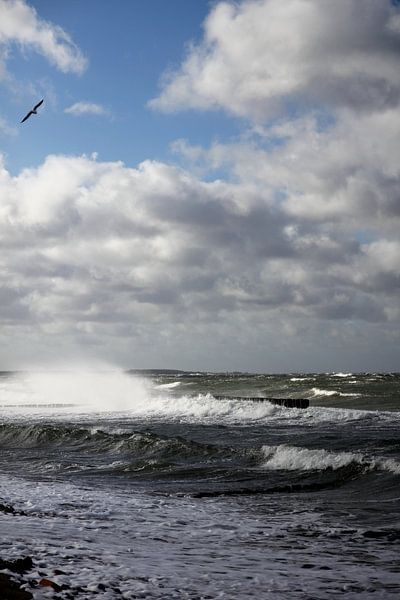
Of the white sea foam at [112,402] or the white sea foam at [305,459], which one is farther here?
the white sea foam at [112,402]

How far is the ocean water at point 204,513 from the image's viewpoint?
21.5 ft

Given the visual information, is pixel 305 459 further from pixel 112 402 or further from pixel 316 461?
pixel 112 402

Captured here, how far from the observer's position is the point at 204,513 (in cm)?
1062

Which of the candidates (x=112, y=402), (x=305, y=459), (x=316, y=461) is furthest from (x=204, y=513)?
(x=112, y=402)

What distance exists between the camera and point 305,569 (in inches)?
282

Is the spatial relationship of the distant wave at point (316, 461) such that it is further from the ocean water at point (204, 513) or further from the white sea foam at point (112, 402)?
the white sea foam at point (112, 402)

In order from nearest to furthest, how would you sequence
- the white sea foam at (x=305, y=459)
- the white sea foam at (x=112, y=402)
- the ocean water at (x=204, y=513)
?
the ocean water at (x=204, y=513), the white sea foam at (x=305, y=459), the white sea foam at (x=112, y=402)

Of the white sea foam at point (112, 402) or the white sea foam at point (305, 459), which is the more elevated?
the white sea foam at point (305, 459)

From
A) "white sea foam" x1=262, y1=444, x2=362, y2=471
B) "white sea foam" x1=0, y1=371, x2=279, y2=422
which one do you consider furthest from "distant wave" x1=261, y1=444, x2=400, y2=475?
"white sea foam" x1=0, y1=371, x2=279, y2=422

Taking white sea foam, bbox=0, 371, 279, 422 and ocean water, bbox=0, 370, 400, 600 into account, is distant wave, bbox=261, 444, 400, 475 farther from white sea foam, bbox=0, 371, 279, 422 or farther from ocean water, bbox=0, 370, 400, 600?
white sea foam, bbox=0, 371, 279, 422

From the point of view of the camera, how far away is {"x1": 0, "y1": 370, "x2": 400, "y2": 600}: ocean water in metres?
6.56

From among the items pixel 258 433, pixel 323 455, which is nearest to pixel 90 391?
pixel 258 433

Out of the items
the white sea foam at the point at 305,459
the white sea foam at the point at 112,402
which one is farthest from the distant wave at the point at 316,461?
the white sea foam at the point at 112,402

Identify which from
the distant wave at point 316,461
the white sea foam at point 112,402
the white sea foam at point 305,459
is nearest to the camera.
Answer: the distant wave at point 316,461
